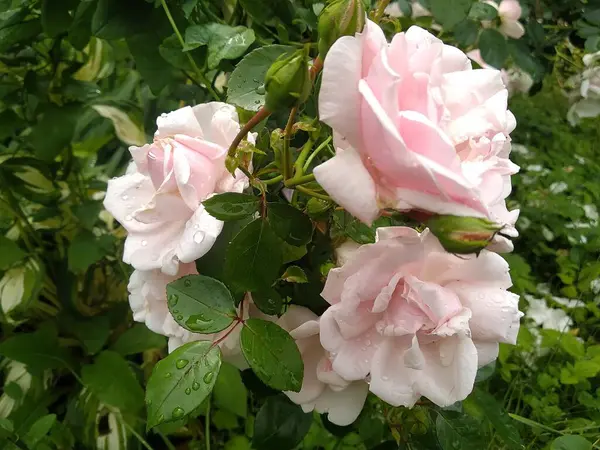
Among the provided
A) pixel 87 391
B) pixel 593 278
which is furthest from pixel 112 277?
pixel 593 278

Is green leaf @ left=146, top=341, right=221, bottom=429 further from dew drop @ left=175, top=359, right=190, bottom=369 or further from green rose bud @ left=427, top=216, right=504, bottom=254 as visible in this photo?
green rose bud @ left=427, top=216, right=504, bottom=254

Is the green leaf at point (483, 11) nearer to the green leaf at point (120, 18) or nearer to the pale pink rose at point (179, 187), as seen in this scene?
the green leaf at point (120, 18)

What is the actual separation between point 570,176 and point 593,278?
485 mm

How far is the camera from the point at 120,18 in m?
0.61

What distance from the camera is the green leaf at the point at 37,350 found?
0.95 metres

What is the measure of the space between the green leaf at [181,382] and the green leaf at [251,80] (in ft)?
0.60

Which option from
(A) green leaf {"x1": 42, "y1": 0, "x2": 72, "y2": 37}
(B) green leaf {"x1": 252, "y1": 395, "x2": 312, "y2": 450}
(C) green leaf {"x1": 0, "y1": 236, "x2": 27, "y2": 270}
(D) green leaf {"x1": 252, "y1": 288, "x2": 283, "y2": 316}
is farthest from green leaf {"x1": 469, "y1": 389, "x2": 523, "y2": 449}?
(C) green leaf {"x1": 0, "y1": 236, "x2": 27, "y2": 270}

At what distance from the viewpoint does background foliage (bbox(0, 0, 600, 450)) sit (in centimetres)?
59

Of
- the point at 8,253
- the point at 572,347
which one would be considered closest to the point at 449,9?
the point at 572,347

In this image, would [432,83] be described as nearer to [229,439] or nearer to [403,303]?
[403,303]

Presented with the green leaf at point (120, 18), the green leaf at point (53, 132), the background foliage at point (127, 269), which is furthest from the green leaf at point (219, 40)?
the green leaf at point (53, 132)

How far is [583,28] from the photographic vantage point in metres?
1.05

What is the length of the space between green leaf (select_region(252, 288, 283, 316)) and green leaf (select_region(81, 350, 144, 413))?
0.62m

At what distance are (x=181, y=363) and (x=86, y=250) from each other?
2.25 feet
